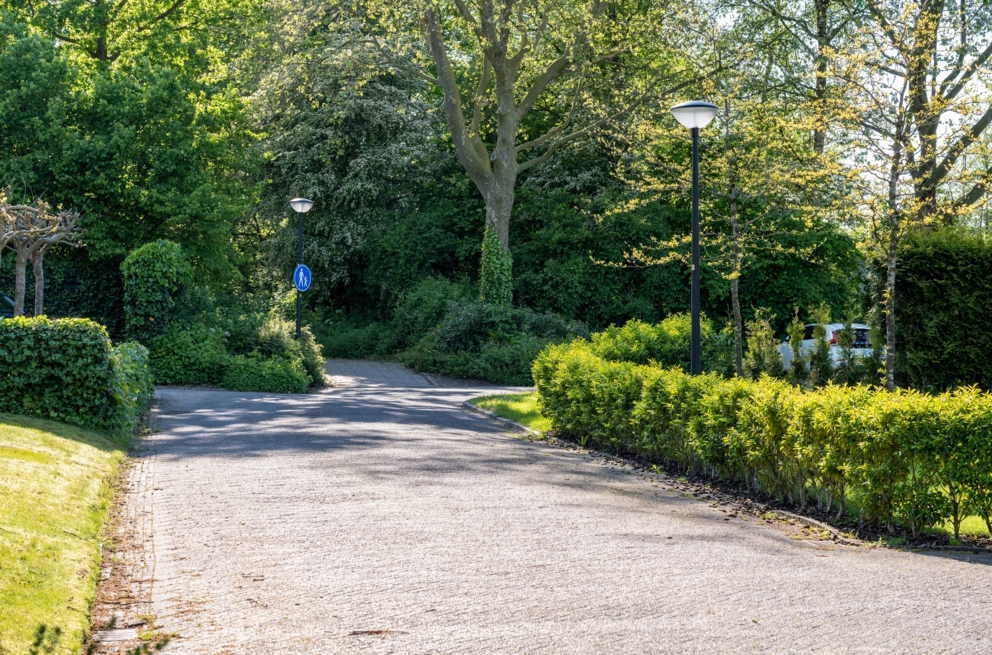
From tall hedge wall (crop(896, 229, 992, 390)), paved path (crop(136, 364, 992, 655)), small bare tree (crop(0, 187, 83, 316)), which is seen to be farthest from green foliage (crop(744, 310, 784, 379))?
small bare tree (crop(0, 187, 83, 316))

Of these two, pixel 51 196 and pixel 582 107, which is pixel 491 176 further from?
pixel 51 196

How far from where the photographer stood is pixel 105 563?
6840 mm

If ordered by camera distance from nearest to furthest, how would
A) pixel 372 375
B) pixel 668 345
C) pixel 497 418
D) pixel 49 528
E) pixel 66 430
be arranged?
1. pixel 49 528
2. pixel 66 430
3. pixel 497 418
4. pixel 668 345
5. pixel 372 375

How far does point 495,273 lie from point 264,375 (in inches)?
369

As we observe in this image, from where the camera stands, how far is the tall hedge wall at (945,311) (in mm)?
15477

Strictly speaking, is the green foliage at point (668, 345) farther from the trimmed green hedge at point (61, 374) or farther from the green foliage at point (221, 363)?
the trimmed green hedge at point (61, 374)

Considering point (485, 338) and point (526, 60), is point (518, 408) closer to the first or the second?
point (485, 338)

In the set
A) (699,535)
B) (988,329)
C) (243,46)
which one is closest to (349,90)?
(243,46)

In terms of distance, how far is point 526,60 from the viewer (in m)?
29.5

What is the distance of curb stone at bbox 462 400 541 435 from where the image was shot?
51.0ft

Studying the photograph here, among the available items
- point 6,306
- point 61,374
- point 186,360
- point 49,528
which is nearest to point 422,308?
point 186,360

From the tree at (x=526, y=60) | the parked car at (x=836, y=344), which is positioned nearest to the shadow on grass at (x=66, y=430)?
the parked car at (x=836, y=344)

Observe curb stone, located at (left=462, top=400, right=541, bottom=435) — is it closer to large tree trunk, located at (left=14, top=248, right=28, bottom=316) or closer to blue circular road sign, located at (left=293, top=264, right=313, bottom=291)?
blue circular road sign, located at (left=293, top=264, right=313, bottom=291)

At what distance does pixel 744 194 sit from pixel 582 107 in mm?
14253
